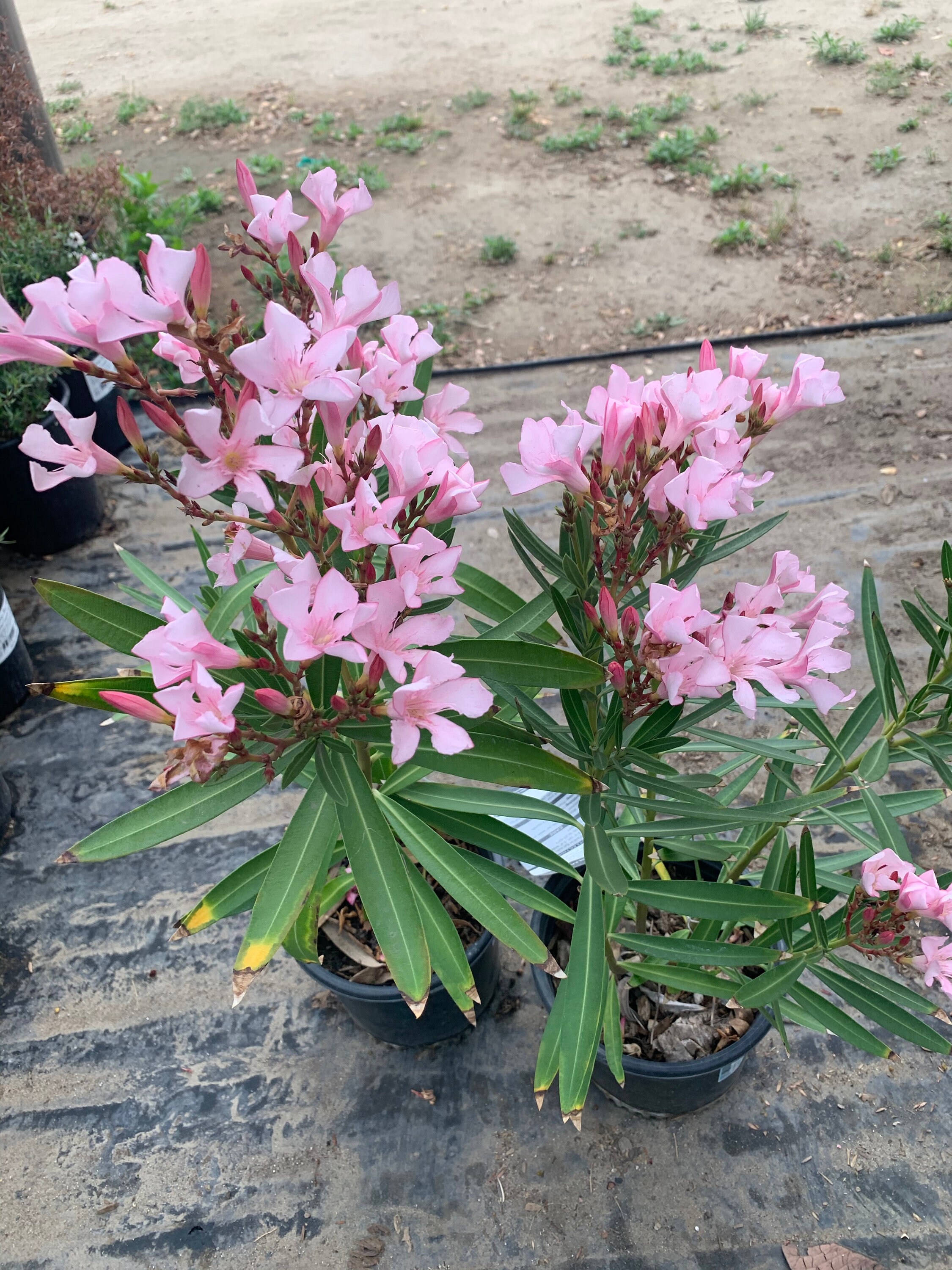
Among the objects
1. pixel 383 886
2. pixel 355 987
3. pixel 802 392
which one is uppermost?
pixel 802 392

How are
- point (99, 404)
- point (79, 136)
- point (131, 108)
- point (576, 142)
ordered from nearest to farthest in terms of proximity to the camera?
point (99, 404) → point (576, 142) → point (79, 136) → point (131, 108)

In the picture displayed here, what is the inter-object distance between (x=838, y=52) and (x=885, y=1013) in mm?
7031

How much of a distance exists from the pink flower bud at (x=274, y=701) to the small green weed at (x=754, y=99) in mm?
6299

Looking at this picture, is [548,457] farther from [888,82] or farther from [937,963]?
[888,82]

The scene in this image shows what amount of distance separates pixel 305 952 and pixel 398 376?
944 millimetres

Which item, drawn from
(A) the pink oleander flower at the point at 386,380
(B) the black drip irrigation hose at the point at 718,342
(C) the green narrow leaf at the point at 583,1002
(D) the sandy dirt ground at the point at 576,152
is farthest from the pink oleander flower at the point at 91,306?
(D) the sandy dirt ground at the point at 576,152

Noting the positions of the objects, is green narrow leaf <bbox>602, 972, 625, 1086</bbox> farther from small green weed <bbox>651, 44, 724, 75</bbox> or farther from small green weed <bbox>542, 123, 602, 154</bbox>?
small green weed <bbox>651, 44, 724, 75</bbox>

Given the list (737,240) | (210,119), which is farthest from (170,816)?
(210,119)

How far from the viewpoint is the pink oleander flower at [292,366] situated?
2.48 ft

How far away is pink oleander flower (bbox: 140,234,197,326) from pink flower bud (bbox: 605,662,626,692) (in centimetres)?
54

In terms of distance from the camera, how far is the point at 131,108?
6668 mm

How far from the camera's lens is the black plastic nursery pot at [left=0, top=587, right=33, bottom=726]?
239cm

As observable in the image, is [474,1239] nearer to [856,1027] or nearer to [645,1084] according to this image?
[645,1084]

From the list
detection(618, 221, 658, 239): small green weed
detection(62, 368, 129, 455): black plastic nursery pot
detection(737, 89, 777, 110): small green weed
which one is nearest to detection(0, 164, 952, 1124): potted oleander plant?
detection(62, 368, 129, 455): black plastic nursery pot
